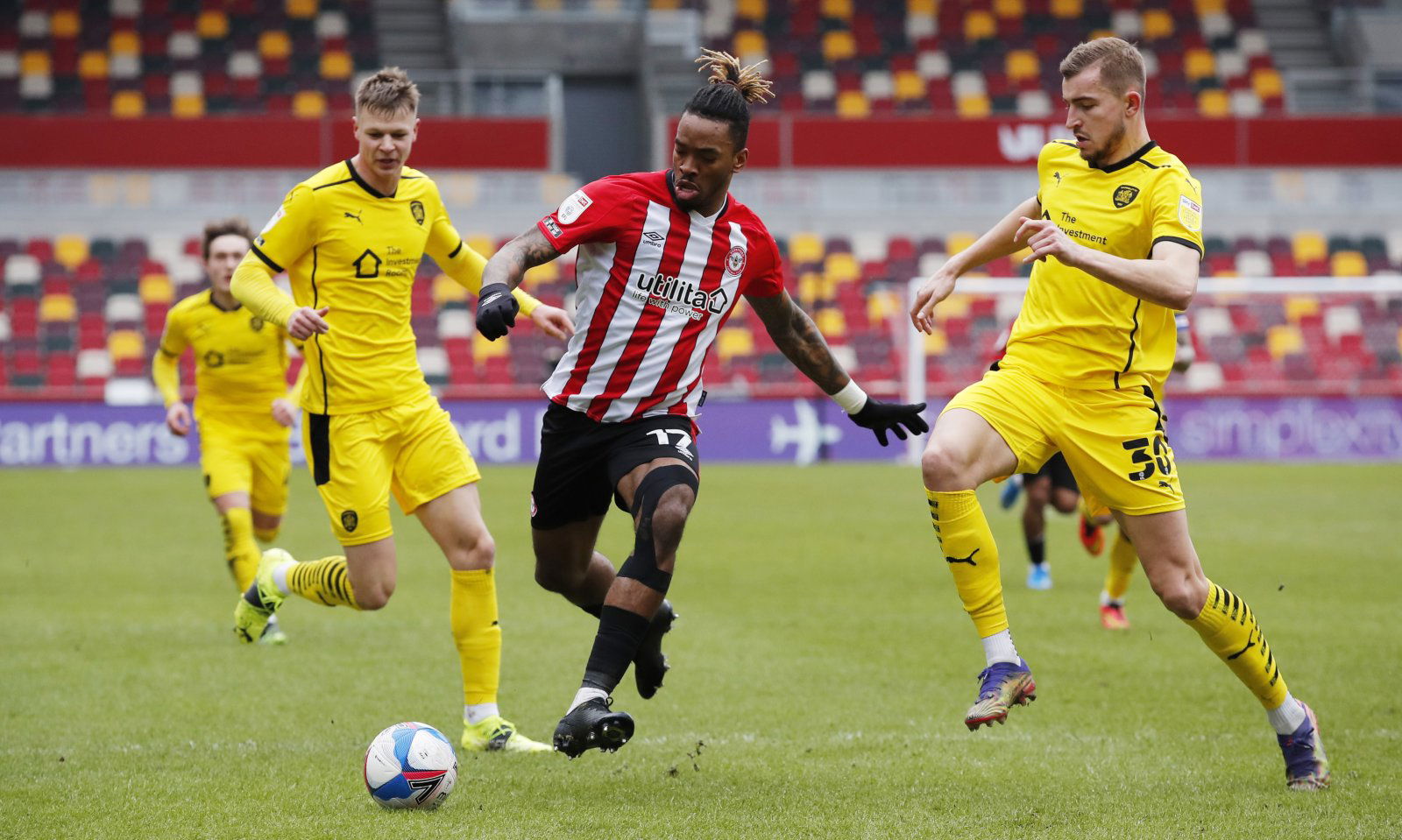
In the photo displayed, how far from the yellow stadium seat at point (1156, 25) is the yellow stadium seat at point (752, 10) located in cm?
798

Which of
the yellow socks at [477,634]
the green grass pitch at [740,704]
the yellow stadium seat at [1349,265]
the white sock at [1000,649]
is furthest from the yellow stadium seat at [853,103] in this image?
the white sock at [1000,649]

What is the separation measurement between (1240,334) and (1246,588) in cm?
1534

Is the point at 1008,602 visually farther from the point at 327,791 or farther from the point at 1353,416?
the point at 1353,416

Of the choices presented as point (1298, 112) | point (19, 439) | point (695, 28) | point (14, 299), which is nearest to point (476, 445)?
point (19, 439)

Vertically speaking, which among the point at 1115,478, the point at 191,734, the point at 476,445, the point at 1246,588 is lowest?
the point at 476,445

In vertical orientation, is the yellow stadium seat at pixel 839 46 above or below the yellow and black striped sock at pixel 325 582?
above

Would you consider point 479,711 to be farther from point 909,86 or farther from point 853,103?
point 909,86

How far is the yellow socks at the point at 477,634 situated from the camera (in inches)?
243

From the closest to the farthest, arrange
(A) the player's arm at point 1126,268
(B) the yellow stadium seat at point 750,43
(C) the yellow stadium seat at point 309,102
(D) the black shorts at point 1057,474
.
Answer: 1. (A) the player's arm at point 1126,268
2. (D) the black shorts at point 1057,474
3. (C) the yellow stadium seat at point 309,102
4. (B) the yellow stadium seat at point 750,43

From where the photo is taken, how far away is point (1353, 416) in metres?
23.0

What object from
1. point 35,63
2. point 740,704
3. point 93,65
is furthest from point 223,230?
point 35,63

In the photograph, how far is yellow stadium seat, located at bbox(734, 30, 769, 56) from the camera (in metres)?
31.8

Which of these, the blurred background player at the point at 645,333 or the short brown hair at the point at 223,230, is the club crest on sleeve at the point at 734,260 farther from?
the short brown hair at the point at 223,230

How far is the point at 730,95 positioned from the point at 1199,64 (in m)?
29.5
